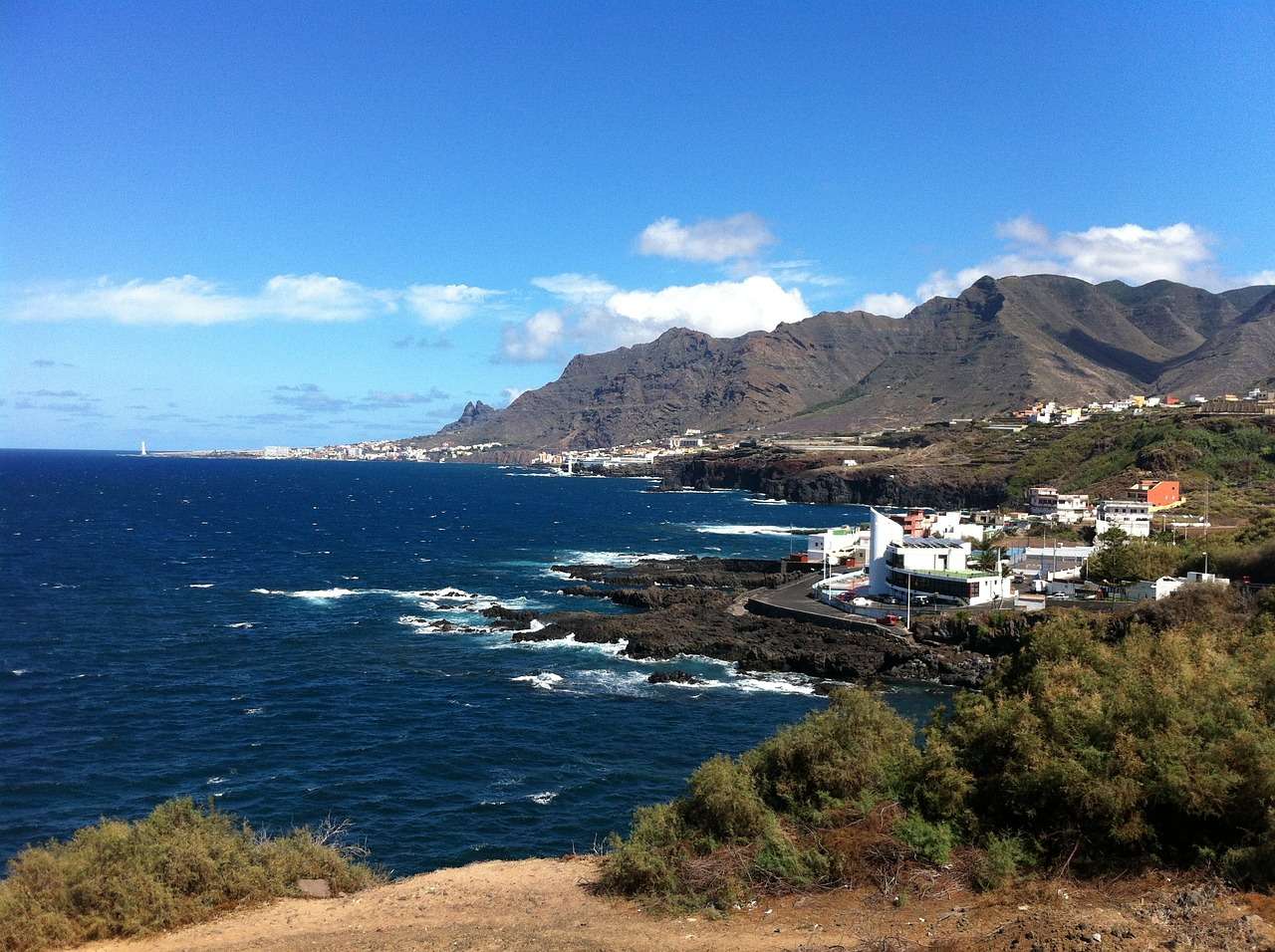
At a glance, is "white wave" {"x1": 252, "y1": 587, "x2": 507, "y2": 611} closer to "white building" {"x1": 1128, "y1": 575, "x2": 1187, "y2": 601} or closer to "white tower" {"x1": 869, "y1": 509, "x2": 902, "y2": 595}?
"white tower" {"x1": 869, "y1": 509, "x2": 902, "y2": 595}

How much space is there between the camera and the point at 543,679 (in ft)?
143

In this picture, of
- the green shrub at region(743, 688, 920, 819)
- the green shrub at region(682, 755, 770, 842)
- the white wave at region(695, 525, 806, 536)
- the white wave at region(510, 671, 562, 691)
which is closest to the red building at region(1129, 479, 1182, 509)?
the white wave at region(695, 525, 806, 536)

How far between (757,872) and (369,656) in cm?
3530

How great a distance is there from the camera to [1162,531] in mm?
72188

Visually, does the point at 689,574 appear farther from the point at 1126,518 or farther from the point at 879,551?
the point at 1126,518

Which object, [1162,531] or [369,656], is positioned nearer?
[369,656]

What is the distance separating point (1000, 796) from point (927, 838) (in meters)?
2.24

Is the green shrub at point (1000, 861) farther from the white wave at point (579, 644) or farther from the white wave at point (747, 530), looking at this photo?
the white wave at point (747, 530)

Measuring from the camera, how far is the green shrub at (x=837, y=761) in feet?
62.8

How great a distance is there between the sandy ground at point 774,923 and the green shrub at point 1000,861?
374 millimetres

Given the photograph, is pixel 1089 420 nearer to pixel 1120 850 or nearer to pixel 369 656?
pixel 369 656

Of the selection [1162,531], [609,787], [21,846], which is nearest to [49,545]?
[21,846]

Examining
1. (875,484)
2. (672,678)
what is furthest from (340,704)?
(875,484)

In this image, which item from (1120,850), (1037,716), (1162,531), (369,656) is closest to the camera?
(1120,850)
